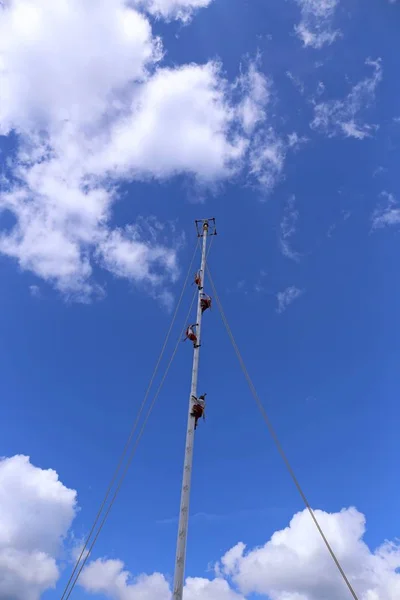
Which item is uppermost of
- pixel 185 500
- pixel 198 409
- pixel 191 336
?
pixel 191 336

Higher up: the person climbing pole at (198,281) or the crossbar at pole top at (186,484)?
the person climbing pole at (198,281)

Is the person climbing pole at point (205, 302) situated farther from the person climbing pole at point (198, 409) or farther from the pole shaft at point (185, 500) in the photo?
the person climbing pole at point (198, 409)

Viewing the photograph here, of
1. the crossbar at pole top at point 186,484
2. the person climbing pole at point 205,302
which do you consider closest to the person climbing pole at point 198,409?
the crossbar at pole top at point 186,484

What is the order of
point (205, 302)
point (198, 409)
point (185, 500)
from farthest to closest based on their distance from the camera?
1. point (205, 302)
2. point (198, 409)
3. point (185, 500)

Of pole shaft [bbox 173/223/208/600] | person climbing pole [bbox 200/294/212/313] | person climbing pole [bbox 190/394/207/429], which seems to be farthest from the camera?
person climbing pole [bbox 200/294/212/313]

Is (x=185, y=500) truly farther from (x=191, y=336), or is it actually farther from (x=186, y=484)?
(x=191, y=336)

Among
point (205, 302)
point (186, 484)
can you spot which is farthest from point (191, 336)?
point (186, 484)

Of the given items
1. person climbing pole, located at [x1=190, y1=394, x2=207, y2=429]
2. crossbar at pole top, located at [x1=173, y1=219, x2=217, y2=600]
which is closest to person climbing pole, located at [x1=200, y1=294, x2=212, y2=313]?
crossbar at pole top, located at [x1=173, y1=219, x2=217, y2=600]

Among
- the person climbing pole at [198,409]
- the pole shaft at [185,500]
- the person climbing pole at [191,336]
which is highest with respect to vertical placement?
the person climbing pole at [191,336]

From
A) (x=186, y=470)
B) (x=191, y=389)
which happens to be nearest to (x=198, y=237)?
(x=191, y=389)

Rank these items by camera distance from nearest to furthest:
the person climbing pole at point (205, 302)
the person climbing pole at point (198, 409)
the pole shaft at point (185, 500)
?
the pole shaft at point (185, 500) → the person climbing pole at point (198, 409) → the person climbing pole at point (205, 302)

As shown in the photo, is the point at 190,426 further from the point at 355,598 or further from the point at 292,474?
the point at 355,598

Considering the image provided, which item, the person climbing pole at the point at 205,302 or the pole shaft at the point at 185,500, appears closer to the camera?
the pole shaft at the point at 185,500

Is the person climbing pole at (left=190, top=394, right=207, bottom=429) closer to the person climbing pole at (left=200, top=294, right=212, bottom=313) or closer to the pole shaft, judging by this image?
the pole shaft
